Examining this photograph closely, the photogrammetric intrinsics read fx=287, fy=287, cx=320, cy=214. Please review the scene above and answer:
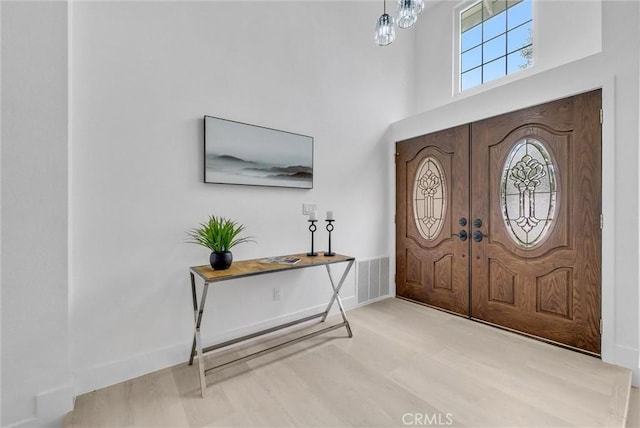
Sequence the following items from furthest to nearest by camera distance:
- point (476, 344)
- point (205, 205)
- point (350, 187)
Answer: point (350, 187)
point (476, 344)
point (205, 205)

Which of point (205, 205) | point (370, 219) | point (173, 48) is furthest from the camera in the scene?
point (370, 219)

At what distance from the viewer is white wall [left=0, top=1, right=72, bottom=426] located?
1489 mm

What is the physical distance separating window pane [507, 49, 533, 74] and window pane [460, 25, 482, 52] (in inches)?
20.3

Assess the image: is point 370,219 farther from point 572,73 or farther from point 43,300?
point 43,300

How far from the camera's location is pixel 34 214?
5.08ft

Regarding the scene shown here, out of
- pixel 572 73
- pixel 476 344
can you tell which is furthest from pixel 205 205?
pixel 572 73

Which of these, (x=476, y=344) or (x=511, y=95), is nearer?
(x=476, y=344)

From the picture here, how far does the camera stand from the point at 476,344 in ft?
7.98

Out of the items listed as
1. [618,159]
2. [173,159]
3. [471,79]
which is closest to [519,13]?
[471,79]

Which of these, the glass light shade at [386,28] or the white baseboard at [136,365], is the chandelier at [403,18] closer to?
the glass light shade at [386,28]

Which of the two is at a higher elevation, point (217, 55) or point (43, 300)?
point (217, 55)

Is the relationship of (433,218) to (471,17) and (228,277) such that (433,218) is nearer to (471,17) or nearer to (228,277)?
(228,277)

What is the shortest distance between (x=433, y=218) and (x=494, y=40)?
7.64 ft

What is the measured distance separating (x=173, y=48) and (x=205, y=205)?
1188 millimetres
